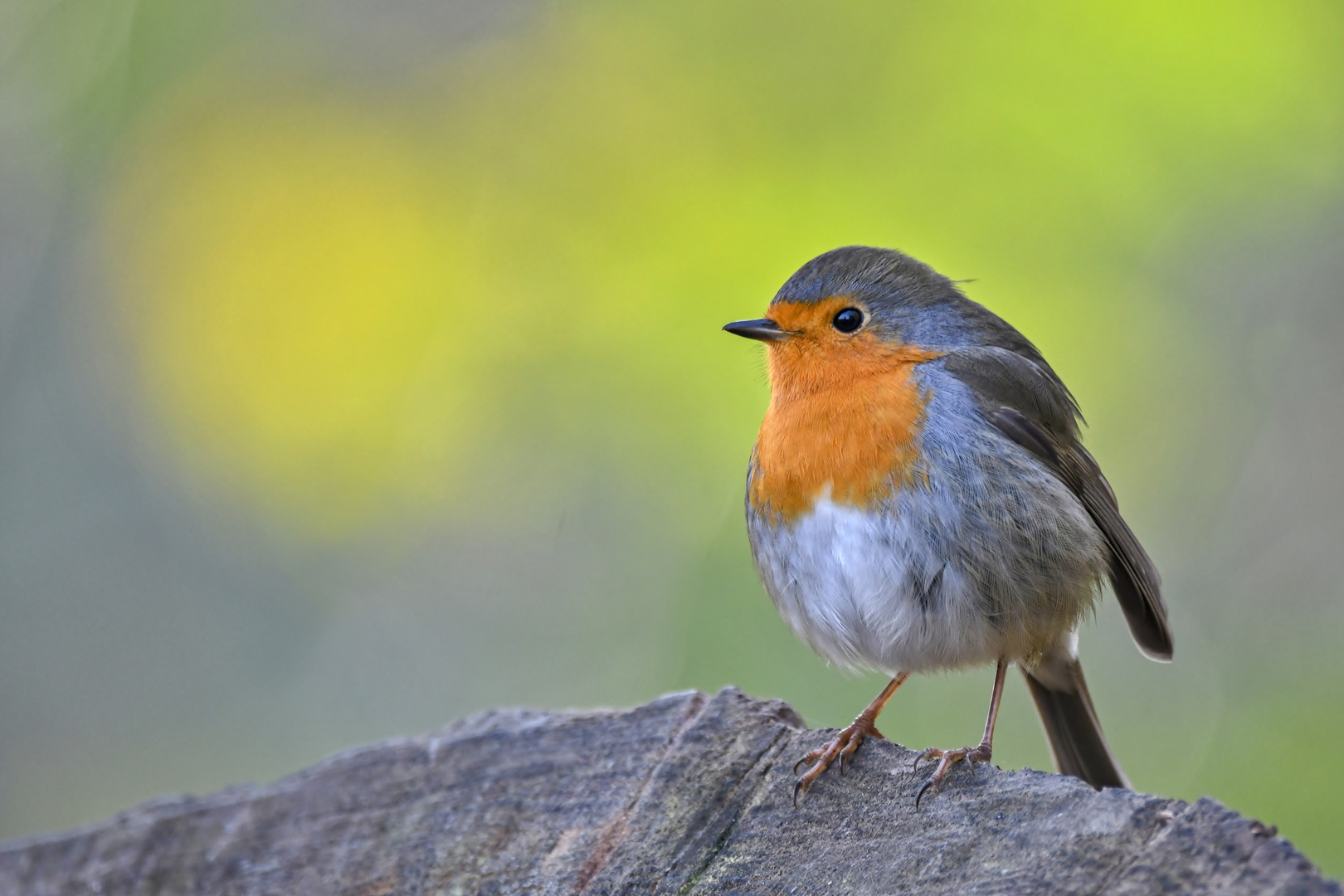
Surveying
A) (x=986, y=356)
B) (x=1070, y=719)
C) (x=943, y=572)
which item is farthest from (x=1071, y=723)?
(x=986, y=356)

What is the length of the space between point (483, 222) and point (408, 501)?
1285mm

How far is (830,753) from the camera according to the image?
253cm

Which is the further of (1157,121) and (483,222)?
(483,222)

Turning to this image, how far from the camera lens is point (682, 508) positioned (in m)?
5.16

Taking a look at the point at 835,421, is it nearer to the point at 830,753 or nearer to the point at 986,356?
the point at 986,356

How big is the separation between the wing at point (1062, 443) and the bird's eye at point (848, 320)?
27 centimetres

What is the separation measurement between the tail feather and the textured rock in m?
1.11

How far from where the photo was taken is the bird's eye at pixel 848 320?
345cm

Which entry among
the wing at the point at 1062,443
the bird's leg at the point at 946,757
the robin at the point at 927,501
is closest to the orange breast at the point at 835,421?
the robin at the point at 927,501

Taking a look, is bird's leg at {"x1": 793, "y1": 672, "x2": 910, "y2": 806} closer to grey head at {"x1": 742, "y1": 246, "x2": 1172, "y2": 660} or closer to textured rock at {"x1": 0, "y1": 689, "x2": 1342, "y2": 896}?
textured rock at {"x1": 0, "y1": 689, "x2": 1342, "y2": 896}

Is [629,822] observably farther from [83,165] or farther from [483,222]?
[83,165]

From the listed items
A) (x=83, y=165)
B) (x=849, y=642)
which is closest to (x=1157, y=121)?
(x=849, y=642)

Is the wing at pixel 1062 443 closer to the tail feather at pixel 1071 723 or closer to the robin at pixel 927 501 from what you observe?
the robin at pixel 927 501

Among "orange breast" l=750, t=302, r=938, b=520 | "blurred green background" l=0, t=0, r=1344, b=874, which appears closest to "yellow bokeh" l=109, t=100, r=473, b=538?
"blurred green background" l=0, t=0, r=1344, b=874
